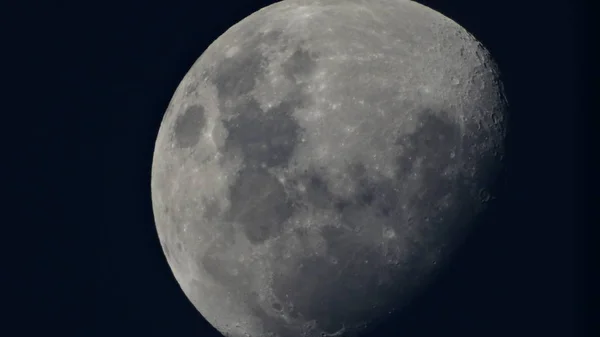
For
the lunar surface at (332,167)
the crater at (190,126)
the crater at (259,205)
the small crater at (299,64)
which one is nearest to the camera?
the lunar surface at (332,167)

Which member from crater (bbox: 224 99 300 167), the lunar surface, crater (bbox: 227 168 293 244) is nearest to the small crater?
the lunar surface

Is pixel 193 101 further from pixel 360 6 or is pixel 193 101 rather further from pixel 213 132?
pixel 360 6

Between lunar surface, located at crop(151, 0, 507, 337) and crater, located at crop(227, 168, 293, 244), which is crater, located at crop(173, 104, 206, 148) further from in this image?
crater, located at crop(227, 168, 293, 244)

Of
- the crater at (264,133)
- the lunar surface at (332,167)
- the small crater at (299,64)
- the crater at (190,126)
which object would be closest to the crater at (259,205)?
Result: the lunar surface at (332,167)

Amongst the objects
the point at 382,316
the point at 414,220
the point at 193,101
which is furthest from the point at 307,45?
the point at 382,316

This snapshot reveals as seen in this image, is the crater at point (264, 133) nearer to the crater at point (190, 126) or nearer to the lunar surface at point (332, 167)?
the lunar surface at point (332, 167)

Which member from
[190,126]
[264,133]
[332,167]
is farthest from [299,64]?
[190,126]

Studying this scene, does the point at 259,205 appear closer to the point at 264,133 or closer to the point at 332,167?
the point at 264,133
